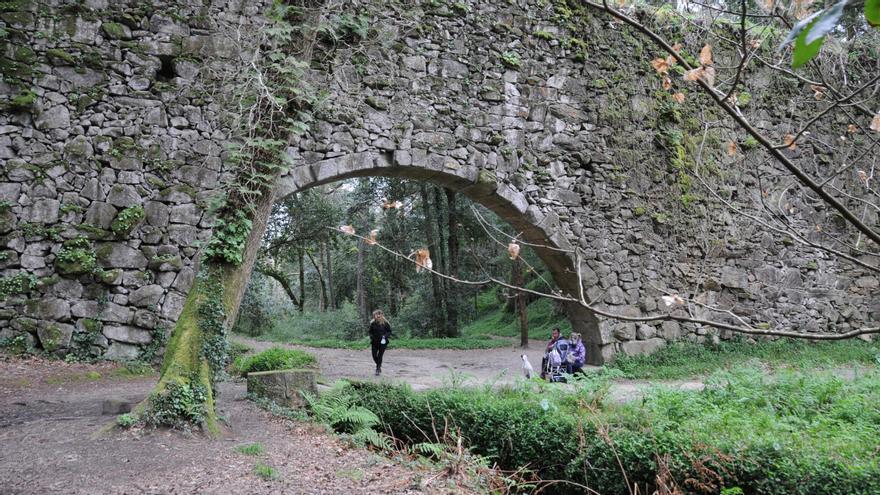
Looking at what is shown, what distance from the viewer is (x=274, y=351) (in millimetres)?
7559

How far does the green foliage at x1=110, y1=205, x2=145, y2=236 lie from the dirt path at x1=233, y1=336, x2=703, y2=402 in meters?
3.08

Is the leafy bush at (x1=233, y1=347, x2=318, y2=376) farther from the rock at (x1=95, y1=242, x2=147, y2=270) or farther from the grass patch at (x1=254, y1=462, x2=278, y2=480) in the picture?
the grass patch at (x1=254, y1=462, x2=278, y2=480)

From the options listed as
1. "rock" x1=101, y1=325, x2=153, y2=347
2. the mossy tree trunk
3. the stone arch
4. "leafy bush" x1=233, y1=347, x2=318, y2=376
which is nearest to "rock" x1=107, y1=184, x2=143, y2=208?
"rock" x1=101, y1=325, x2=153, y2=347

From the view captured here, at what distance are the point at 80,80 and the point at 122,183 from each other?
1337 millimetres

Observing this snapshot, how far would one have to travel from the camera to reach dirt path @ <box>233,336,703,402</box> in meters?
8.07

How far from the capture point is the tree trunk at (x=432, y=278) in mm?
16469

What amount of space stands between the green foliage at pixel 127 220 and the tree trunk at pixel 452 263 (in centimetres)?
915

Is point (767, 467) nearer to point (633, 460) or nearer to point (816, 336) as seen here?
point (633, 460)

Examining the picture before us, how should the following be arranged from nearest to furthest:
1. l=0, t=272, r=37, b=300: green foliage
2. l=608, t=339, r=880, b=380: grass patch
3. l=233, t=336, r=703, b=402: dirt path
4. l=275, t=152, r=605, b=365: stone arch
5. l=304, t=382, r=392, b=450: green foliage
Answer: l=304, t=382, r=392, b=450: green foliage
l=0, t=272, r=37, b=300: green foliage
l=275, t=152, r=605, b=365: stone arch
l=233, t=336, r=703, b=402: dirt path
l=608, t=339, r=880, b=380: grass patch

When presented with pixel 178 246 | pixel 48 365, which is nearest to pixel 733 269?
pixel 178 246

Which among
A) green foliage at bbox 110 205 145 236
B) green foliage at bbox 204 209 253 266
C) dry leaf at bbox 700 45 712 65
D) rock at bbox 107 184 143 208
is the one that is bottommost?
green foliage at bbox 204 209 253 266

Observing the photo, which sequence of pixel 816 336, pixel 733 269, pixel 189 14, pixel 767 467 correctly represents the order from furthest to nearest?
1. pixel 733 269
2. pixel 189 14
3. pixel 767 467
4. pixel 816 336

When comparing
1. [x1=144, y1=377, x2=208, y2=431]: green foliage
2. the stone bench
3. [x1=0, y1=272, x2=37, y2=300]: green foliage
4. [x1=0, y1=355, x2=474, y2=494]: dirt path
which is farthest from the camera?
[x1=0, y1=272, x2=37, y2=300]: green foliage

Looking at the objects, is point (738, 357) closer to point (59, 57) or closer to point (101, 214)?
point (101, 214)
